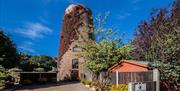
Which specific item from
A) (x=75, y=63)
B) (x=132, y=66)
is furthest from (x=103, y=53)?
(x=75, y=63)

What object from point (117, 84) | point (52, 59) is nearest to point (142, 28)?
point (117, 84)

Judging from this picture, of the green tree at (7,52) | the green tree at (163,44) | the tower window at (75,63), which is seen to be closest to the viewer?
the green tree at (163,44)

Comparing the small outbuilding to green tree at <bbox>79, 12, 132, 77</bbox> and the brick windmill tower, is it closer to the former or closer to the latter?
green tree at <bbox>79, 12, 132, 77</bbox>

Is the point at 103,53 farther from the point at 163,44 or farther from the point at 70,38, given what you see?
the point at 70,38

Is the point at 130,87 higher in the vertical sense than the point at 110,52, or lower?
lower

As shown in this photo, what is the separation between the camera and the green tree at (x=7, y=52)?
41.0 metres

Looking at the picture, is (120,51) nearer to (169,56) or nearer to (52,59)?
(169,56)

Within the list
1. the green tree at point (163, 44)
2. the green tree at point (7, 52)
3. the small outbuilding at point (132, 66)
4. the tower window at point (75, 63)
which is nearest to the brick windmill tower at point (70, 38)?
the tower window at point (75, 63)

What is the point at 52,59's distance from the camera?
91188 millimetres

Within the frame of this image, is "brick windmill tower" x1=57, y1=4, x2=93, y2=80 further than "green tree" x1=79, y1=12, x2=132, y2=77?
Yes

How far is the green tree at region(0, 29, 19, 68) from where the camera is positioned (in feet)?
135

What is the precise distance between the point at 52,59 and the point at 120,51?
6140 cm

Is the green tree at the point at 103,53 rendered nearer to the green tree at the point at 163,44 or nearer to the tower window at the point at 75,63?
the green tree at the point at 163,44

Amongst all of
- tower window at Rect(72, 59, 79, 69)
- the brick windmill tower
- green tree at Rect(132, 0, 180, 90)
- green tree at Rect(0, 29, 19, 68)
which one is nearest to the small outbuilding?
green tree at Rect(132, 0, 180, 90)
